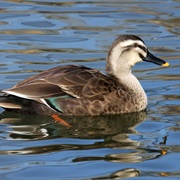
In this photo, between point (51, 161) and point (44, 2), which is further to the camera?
point (44, 2)

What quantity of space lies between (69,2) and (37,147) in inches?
373

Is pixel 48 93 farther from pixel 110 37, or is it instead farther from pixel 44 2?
pixel 44 2

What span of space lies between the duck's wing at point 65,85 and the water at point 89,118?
1.04ft

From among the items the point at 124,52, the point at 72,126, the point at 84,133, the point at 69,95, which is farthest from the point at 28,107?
the point at 124,52

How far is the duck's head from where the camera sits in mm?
12750

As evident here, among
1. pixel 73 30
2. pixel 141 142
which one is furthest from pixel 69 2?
pixel 141 142

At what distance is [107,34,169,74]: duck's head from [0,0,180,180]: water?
70cm

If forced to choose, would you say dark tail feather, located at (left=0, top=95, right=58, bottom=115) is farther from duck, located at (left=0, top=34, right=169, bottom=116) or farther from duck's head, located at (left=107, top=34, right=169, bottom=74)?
duck's head, located at (left=107, top=34, right=169, bottom=74)

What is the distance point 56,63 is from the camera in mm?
15352

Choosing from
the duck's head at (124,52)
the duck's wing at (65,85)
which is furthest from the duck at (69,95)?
the duck's head at (124,52)

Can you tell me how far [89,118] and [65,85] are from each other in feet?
1.74

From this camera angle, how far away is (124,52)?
42.0 ft

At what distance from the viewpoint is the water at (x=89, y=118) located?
10.1 m

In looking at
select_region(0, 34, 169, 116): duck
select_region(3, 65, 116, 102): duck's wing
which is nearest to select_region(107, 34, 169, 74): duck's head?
select_region(0, 34, 169, 116): duck
